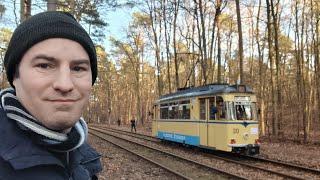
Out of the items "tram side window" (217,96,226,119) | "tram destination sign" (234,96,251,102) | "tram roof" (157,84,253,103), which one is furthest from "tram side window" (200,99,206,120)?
"tram destination sign" (234,96,251,102)

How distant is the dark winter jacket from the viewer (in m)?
1.53

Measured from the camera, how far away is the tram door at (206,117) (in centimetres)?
2008

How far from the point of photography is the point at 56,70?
1.70 meters

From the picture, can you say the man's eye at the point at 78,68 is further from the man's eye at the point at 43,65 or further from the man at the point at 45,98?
the man's eye at the point at 43,65

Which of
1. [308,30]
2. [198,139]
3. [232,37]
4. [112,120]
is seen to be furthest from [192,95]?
[112,120]

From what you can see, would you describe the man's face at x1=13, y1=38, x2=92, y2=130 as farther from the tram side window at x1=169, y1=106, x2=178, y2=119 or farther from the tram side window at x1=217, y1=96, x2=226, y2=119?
the tram side window at x1=169, y1=106, x2=178, y2=119

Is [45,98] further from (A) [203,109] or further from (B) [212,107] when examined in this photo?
(A) [203,109]

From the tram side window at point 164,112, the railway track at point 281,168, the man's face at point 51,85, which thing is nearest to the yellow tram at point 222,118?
the railway track at point 281,168

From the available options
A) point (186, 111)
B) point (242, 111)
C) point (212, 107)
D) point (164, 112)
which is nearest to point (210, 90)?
point (212, 107)

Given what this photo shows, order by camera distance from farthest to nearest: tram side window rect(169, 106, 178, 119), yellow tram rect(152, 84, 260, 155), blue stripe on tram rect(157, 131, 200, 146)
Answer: tram side window rect(169, 106, 178, 119) < blue stripe on tram rect(157, 131, 200, 146) < yellow tram rect(152, 84, 260, 155)

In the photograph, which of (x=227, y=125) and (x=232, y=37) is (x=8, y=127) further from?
(x=232, y=37)

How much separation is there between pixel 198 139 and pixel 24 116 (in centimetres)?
1973

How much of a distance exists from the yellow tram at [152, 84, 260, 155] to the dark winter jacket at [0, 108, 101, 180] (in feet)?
57.4

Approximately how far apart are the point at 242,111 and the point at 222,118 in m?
0.96
